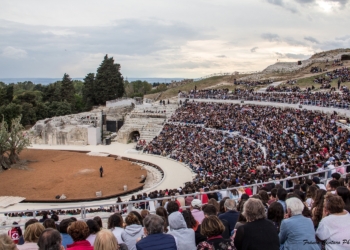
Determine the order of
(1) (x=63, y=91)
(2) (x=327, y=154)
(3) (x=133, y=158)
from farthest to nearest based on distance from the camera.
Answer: (1) (x=63, y=91), (3) (x=133, y=158), (2) (x=327, y=154)

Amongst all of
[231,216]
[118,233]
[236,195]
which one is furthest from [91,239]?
[236,195]

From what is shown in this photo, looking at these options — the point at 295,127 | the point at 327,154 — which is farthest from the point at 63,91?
the point at 327,154

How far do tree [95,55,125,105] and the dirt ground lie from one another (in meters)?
27.4

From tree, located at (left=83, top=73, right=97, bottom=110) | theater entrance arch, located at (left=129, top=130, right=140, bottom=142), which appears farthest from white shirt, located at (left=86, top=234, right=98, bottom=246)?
tree, located at (left=83, top=73, right=97, bottom=110)

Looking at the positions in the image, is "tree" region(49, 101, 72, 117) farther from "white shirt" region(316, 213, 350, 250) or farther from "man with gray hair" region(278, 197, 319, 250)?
"white shirt" region(316, 213, 350, 250)

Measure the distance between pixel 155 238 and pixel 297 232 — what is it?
2319 millimetres

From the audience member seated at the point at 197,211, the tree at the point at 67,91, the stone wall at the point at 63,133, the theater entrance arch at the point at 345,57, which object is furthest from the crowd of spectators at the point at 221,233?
the theater entrance arch at the point at 345,57

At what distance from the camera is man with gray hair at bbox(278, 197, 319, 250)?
17.8ft

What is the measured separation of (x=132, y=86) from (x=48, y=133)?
8713 centimetres

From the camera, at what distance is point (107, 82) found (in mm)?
66625

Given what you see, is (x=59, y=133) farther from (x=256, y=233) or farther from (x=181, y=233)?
(x=256, y=233)

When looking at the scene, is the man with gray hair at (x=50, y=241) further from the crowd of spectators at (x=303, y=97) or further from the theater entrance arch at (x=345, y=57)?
the theater entrance arch at (x=345, y=57)

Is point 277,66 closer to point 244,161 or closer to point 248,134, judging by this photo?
point 248,134

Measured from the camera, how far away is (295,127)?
29469 millimetres
